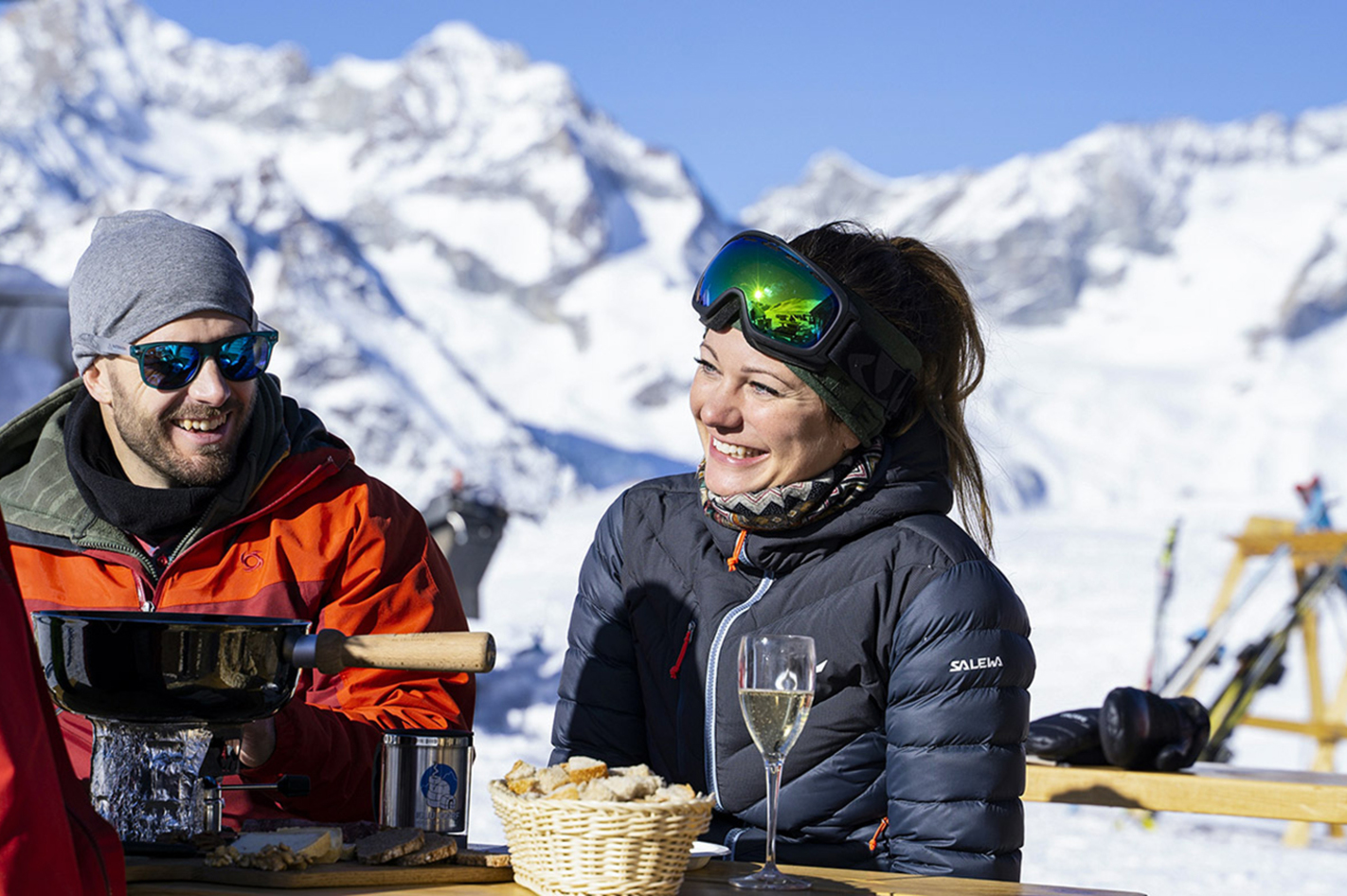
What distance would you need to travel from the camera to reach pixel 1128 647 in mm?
14156

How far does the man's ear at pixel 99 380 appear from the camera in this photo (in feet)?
9.04

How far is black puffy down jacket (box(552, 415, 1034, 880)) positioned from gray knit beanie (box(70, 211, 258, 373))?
891 millimetres

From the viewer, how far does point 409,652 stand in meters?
1.67

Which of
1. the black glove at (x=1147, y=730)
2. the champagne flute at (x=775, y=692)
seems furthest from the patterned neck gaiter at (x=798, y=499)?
the black glove at (x=1147, y=730)

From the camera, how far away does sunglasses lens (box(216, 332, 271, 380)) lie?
2.63 metres

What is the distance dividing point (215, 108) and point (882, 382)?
120385 mm

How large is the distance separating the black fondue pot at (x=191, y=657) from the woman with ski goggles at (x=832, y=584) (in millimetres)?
784

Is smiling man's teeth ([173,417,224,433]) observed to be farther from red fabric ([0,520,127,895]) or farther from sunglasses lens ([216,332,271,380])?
red fabric ([0,520,127,895])

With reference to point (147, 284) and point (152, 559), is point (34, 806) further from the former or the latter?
point (147, 284)

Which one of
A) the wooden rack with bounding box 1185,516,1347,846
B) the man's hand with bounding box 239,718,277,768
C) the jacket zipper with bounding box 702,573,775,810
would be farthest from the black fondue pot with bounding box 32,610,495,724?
the wooden rack with bounding box 1185,516,1347,846

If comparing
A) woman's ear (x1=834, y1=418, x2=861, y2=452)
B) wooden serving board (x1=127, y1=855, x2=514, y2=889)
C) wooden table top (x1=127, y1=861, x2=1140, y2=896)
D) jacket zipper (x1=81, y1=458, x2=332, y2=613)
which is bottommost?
wooden table top (x1=127, y1=861, x2=1140, y2=896)

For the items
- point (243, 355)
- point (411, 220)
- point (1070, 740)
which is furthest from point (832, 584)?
point (411, 220)

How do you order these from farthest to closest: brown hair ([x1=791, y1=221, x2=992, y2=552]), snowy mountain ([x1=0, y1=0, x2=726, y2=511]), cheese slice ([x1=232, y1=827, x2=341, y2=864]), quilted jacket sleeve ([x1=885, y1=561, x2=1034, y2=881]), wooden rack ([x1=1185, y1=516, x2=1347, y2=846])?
1. snowy mountain ([x1=0, y1=0, x2=726, y2=511])
2. wooden rack ([x1=1185, y1=516, x2=1347, y2=846])
3. brown hair ([x1=791, y1=221, x2=992, y2=552])
4. quilted jacket sleeve ([x1=885, y1=561, x2=1034, y2=881])
5. cheese slice ([x1=232, y1=827, x2=341, y2=864])

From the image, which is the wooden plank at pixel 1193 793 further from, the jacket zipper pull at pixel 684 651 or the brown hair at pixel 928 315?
the jacket zipper pull at pixel 684 651
